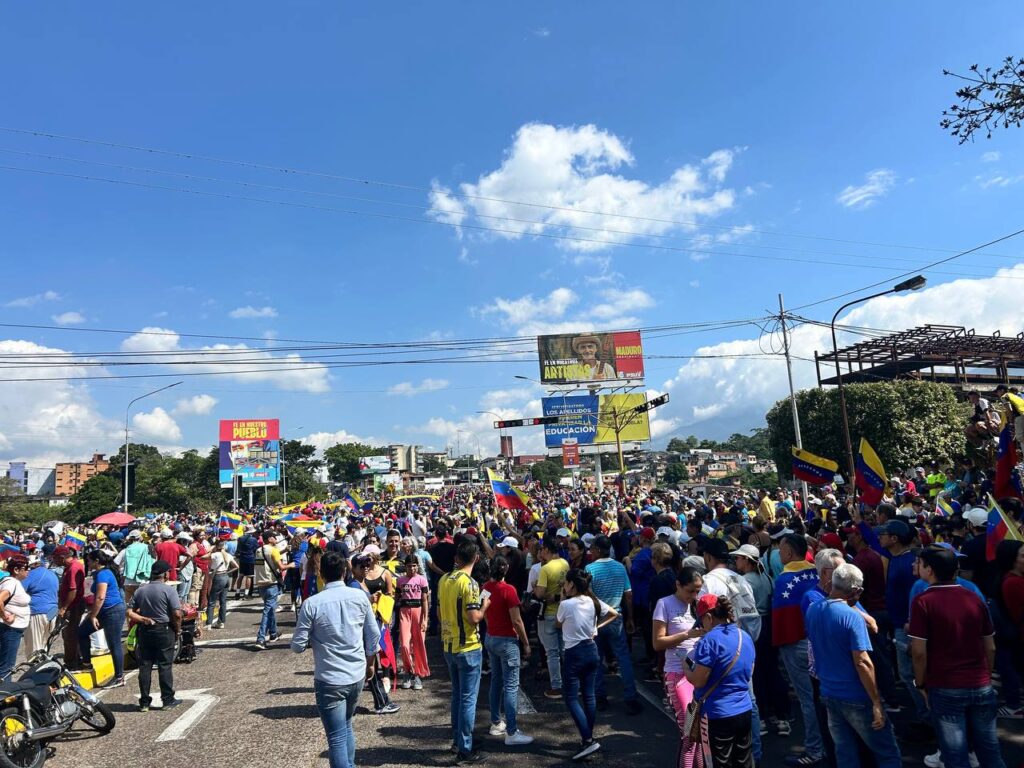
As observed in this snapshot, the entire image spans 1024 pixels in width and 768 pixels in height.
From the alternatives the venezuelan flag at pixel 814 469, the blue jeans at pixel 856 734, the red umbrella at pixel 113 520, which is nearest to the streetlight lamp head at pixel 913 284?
the venezuelan flag at pixel 814 469

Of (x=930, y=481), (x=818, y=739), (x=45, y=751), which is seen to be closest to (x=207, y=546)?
(x=45, y=751)

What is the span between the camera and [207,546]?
13.1m

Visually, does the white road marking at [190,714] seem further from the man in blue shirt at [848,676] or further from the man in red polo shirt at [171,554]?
the man in blue shirt at [848,676]

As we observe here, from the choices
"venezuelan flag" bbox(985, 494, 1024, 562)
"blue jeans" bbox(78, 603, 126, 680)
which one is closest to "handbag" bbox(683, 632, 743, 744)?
"venezuelan flag" bbox(985, 494, 1024, 562)

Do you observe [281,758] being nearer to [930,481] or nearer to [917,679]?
[917,679]

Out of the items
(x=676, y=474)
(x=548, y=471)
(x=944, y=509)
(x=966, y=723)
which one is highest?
(x=944, y=509)

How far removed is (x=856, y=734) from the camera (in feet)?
13.3

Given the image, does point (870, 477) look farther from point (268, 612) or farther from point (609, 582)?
point (268, 612)

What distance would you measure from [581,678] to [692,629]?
1.49m

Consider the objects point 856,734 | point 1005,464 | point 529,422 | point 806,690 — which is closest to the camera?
point 856,734

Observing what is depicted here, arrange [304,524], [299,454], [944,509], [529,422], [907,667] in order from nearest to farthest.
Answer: [907,667]
[944,509]
[304,524]
[529,422]
[299,454]

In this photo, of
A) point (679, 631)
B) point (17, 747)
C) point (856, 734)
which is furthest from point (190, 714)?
point (856, 734)

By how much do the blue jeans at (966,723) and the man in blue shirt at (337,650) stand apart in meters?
4.05

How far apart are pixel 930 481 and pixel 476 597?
17.6m
